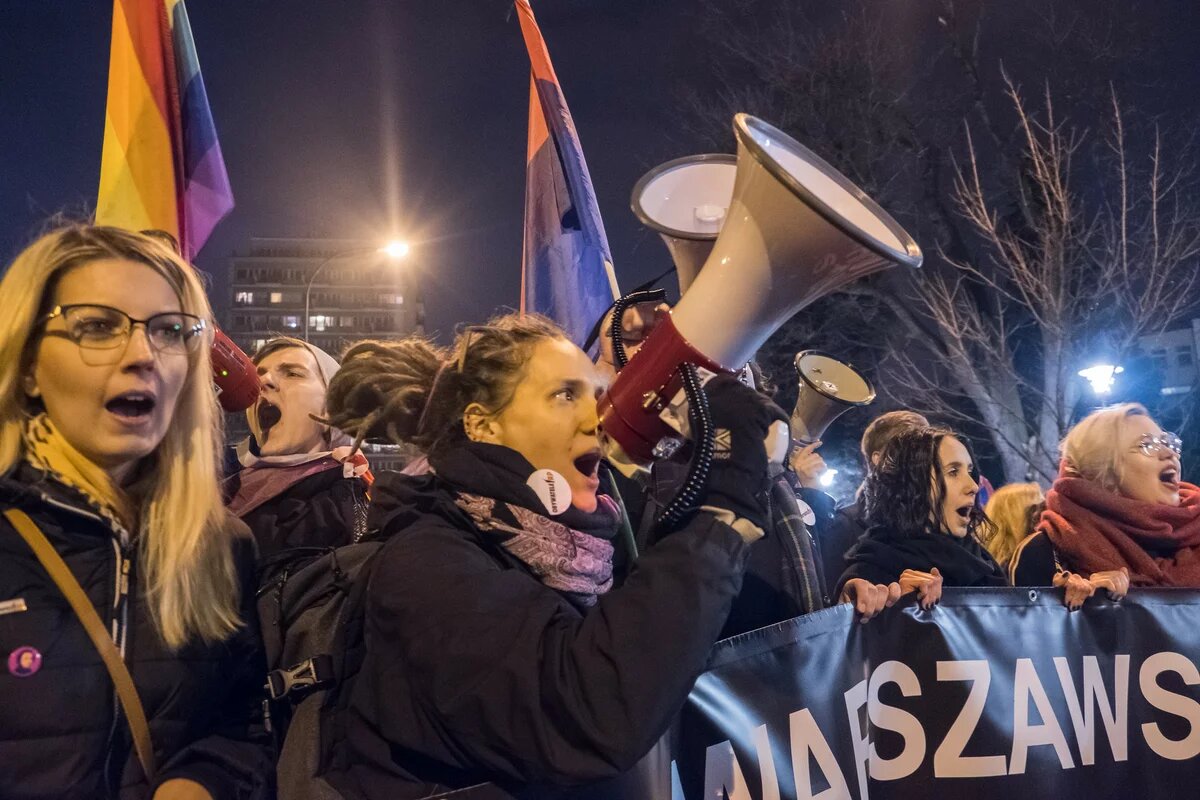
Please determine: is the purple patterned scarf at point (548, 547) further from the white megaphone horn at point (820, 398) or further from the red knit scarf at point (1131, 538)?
the red knit scarf at point (1131, 538)

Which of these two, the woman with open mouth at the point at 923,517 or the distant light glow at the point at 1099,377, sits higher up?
the distant light glow at the point at 1099,377

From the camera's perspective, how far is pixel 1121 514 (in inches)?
148

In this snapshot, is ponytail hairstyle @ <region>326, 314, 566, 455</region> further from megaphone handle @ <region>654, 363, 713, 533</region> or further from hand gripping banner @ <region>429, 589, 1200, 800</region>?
hand gripping banner @ <region>429, 589, 1200, 800</region>

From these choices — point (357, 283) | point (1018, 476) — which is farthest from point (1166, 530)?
point (357, 283)

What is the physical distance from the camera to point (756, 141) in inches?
74.6

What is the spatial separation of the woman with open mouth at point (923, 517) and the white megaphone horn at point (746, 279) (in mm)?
1691

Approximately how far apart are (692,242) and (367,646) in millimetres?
1262

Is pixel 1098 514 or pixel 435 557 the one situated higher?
pixel 1098 514

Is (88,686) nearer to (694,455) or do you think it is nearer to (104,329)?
(104,329)

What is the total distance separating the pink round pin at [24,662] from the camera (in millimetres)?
1519

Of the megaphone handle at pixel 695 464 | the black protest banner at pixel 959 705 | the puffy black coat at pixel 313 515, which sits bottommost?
the black protest banner at pixel 959 705

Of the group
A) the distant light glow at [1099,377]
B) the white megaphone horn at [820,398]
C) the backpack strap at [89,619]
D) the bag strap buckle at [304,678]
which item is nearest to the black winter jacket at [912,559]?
the white megaphone horn at [820,398]

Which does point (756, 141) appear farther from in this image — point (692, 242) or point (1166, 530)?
point (1166, 530)

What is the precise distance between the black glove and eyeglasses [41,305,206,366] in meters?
1.10
